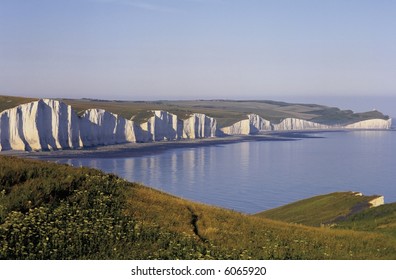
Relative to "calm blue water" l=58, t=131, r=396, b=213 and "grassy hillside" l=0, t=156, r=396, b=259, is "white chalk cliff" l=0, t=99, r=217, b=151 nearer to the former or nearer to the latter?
"calm blue water" l=58, t=131, r=396, b=213

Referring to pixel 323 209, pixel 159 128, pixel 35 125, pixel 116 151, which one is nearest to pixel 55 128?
pixel 35 125

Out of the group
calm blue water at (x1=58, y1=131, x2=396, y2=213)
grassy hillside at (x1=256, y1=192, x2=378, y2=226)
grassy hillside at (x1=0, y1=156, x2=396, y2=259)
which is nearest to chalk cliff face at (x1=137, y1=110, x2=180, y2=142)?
calm blue water at (x1=58, y1=131, x2=396, y2=213)

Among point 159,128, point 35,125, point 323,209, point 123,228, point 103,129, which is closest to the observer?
point 123,228

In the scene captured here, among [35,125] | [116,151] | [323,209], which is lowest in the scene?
[116,151]

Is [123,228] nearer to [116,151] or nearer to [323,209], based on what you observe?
[323,209]
